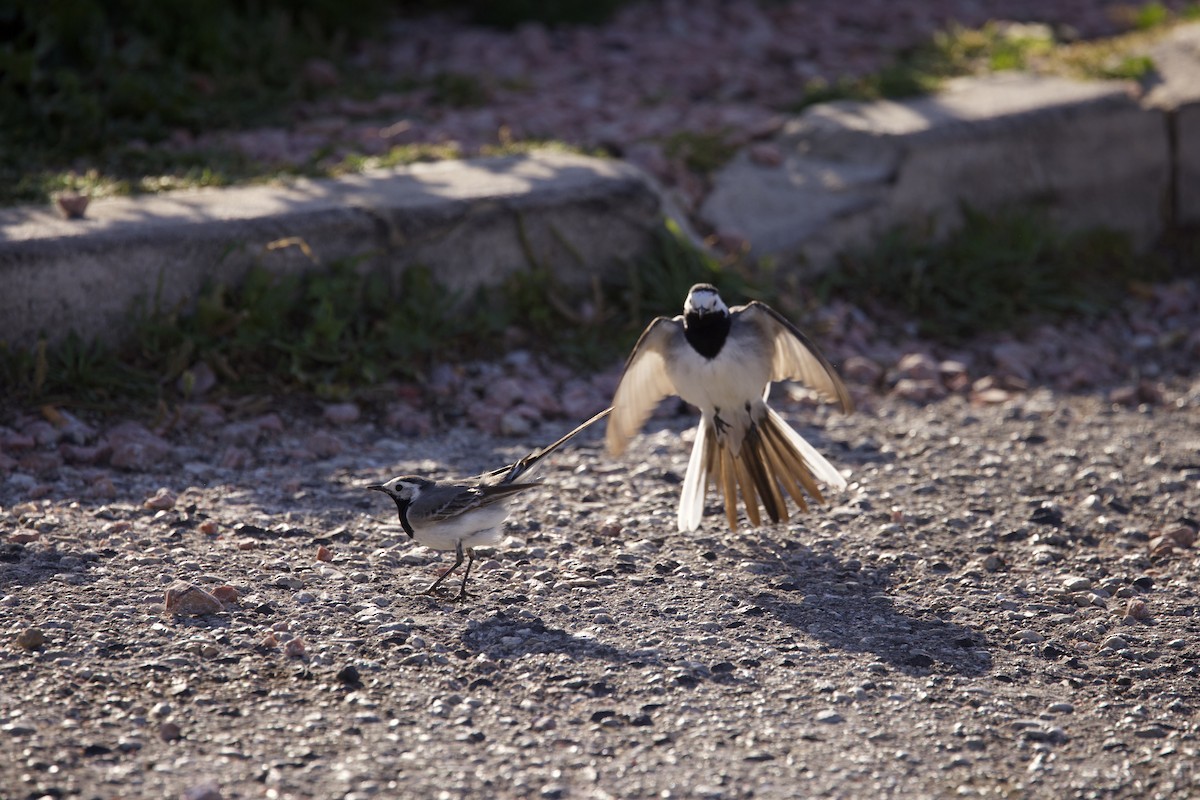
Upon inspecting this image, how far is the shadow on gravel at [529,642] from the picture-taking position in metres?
3.86

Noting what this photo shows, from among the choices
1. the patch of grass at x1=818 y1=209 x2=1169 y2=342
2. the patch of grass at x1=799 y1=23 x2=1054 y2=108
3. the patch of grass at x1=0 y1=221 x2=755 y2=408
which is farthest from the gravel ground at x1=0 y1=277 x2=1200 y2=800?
the patch of grass at x1=799 y1=23 x2=1054 y2=108

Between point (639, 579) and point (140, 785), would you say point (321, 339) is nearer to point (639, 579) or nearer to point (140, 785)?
point (639, 579)

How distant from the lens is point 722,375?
460cm

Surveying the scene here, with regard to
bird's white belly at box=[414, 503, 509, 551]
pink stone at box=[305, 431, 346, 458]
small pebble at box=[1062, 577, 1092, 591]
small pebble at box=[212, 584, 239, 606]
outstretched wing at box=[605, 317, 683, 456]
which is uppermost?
outstretched wing at box=[605, 317, 683, 456]

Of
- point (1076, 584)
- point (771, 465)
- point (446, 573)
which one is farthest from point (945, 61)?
point (446, 573)

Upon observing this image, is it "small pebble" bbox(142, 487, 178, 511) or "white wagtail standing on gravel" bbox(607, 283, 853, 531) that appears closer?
"white wagtail standing on gravel" bbox(607, 283, 853, 531)

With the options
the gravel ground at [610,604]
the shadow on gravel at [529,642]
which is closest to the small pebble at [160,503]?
the gravel ground at [610,604]

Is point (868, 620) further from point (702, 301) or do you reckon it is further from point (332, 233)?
point (332, 233)

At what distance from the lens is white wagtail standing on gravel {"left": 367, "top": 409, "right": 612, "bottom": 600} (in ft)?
13.9

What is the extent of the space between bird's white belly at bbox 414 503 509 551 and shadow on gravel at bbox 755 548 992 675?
84 centimetres

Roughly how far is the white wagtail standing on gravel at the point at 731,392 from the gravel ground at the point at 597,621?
18 centimetres

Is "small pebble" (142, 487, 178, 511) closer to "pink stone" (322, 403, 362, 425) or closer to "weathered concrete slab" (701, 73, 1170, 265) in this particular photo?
"pink stone" (322, 403, 362, 425)

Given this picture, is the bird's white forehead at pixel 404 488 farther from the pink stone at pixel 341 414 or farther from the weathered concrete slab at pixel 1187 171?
the weathered concrete slab at pixel 1187 171

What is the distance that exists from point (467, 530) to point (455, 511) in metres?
0.07
